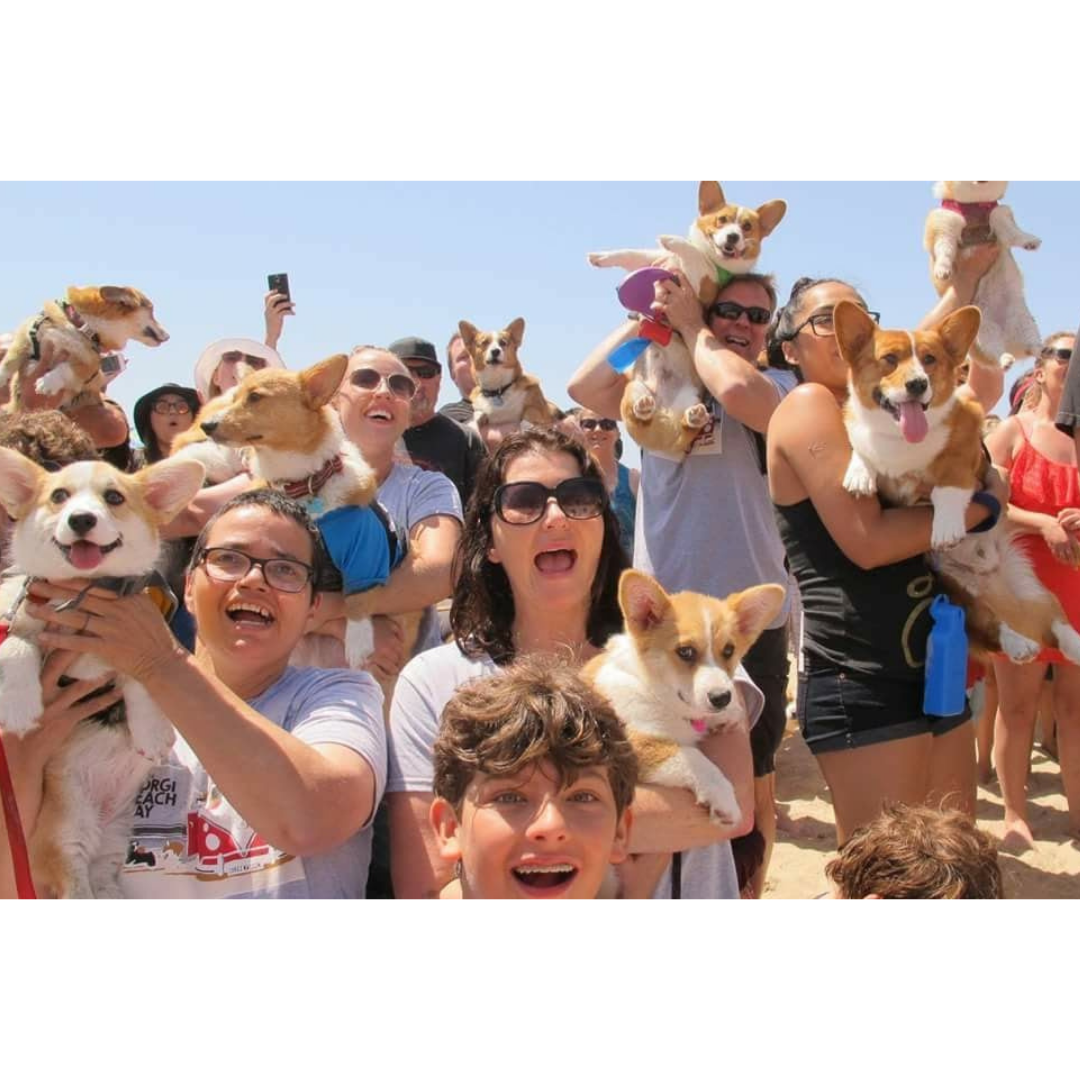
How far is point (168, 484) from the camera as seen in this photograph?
230cm

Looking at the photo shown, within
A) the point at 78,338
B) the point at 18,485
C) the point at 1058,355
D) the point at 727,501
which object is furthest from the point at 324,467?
the point at 1058,355

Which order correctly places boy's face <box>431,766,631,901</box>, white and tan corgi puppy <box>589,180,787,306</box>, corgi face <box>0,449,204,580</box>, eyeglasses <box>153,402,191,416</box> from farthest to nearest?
eyeglasses <box>153,402,191,416</box> < white and tan corgi puppy <box>589,180,787,306</box> < corgi face <box>0,449,204,580</box> < boy's face <box>431,766,631,901</box>

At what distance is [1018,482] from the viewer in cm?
446

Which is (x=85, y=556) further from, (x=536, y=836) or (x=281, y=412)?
(x=281, y=412)

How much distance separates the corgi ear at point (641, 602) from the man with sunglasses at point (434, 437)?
87.1 inches

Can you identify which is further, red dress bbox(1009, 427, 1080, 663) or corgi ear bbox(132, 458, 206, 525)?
red dress bbox(1009, 427, 1080, 663)

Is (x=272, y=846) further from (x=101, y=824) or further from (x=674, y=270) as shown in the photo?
(x=674, y=270)

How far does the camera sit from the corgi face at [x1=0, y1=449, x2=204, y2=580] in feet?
6.75

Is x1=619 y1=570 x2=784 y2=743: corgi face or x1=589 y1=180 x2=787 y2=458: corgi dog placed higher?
x1=589 y1=180 x2=787 y2=458: corgi dog

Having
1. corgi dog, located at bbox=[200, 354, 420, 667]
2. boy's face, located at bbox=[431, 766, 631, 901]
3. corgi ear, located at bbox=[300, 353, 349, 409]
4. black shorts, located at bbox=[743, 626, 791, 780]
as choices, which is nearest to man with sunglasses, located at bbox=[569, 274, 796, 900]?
black shorts, located at bbox=[743, 626, 791, 780]

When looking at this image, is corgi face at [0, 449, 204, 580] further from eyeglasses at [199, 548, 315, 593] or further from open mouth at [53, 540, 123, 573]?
eyeglasses at [199, 548, 315, 593]

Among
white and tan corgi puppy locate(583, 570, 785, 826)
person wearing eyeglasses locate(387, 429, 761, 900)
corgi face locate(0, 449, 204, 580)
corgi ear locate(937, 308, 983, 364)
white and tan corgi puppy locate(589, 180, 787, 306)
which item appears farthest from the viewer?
white and tan corgi puppy locate(589, 180, 787, 306)

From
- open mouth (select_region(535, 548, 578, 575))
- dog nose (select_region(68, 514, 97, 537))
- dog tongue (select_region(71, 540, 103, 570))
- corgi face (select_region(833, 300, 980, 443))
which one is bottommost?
open mouth (select_region(535, 548, 578, 575))

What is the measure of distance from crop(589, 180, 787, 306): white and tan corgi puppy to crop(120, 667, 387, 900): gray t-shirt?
2.78 meters
